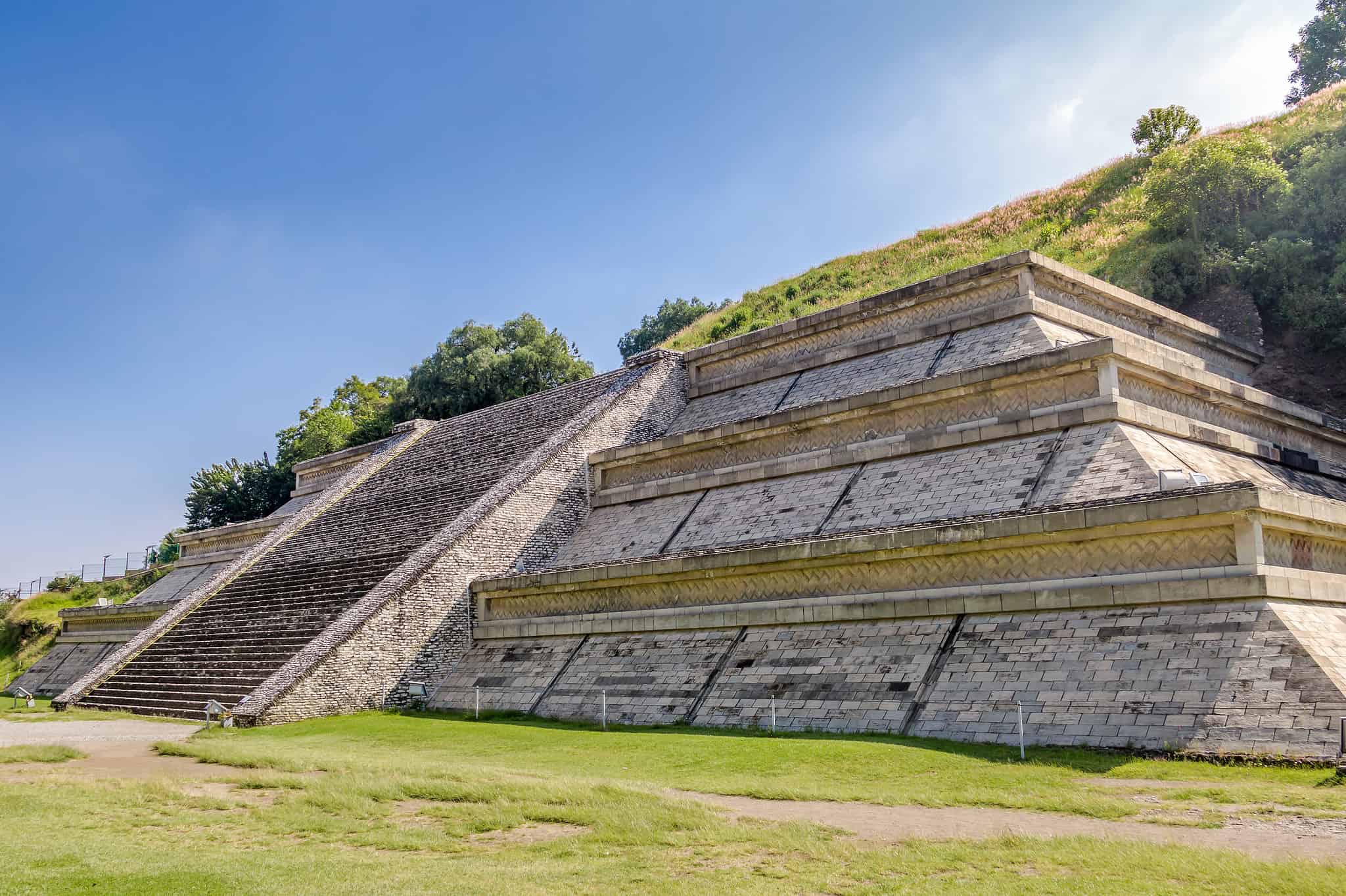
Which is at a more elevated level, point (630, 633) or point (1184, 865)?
point (630, 633)

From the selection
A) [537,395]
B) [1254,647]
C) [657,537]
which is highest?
[537,395]

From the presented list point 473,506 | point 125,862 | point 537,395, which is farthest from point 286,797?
point 537,395

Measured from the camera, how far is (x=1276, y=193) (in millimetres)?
22594

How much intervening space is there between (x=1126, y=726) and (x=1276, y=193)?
18417mm

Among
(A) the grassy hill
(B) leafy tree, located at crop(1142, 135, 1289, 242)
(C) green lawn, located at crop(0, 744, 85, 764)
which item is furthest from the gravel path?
(B) leafy tree, located at crop(1142, 135, 1289, 242)

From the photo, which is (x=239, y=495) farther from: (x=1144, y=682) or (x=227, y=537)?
(x=1144, y=682)

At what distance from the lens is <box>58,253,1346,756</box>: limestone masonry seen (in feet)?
31.7

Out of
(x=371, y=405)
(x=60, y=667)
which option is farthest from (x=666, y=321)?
(x=60, y=667)

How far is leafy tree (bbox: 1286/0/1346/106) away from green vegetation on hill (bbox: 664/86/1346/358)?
759 centimetres

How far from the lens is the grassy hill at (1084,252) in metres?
21.5

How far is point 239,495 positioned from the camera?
4172 cm

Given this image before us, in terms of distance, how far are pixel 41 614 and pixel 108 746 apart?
2403 cm

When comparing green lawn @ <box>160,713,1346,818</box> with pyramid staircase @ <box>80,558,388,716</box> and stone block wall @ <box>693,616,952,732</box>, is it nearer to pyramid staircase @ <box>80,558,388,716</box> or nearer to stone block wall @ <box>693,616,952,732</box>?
stone block wall @ <box>693,616,952,732</box>

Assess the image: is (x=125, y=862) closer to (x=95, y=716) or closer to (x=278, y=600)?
(x=95, y=716)
